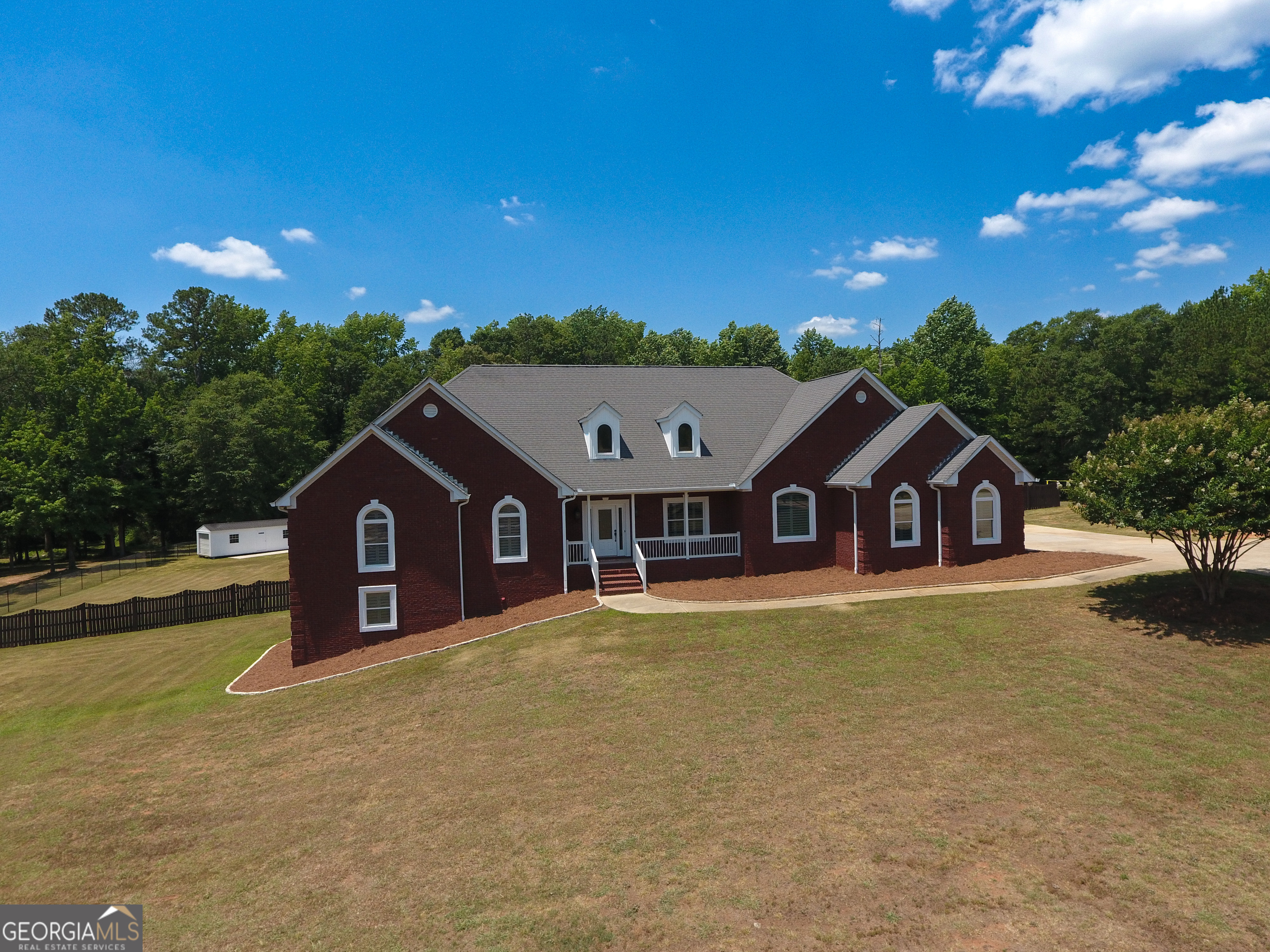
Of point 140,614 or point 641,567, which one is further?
point 140,614

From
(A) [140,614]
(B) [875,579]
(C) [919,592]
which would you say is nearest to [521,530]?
(B) [875,579]

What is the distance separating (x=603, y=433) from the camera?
27.4 m

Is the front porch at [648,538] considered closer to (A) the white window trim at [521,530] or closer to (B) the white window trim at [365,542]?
(A) the white window trim at [521,530]

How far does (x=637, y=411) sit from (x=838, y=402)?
27.3 ft

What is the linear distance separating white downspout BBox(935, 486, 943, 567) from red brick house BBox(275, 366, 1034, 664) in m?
0.06

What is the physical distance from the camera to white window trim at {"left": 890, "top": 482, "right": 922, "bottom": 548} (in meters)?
25.8

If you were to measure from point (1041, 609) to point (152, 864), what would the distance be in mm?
20798

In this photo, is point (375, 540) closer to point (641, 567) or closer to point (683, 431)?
point (641, 567)

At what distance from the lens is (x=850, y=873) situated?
8500mm

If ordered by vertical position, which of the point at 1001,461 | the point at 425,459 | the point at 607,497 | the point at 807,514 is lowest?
A: the point at 807,514

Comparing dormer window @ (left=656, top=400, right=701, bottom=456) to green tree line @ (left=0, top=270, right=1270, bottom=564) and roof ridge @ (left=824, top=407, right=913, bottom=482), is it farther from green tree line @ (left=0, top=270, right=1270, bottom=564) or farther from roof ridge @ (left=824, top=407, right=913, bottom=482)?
green tree line @ (left=0, top=270, right=1270, bottom=564)

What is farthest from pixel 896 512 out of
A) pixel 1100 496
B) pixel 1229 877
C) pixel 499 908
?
pixel 499 908

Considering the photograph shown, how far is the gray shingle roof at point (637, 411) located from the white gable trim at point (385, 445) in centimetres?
405

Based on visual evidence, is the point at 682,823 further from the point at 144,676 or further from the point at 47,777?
the point at 144,676
